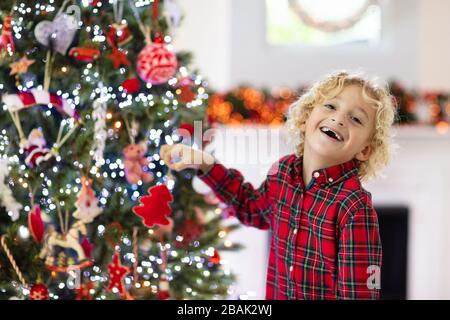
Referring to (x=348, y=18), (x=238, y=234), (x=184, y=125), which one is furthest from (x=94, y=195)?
(x=348, y=18)

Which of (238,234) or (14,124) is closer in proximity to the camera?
(14,124)

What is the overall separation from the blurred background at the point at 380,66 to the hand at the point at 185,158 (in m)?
1.53

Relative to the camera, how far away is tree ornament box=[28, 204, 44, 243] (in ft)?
5.50

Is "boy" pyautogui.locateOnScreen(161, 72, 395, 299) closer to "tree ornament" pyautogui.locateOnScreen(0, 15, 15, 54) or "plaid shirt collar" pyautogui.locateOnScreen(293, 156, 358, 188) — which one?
"plaid shirt collar" pyautogui.locateOnScreen(293, 156, 358, 188)

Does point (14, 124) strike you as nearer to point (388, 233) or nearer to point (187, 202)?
point (187, 202)

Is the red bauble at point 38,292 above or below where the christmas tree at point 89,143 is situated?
below

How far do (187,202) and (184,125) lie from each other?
0.88 feet

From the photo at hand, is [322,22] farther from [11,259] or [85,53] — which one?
[11,259]

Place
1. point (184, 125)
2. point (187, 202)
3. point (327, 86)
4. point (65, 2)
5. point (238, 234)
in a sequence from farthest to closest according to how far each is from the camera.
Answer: point (238, 234) < point (187, 202) < point (184, 125) < point (65, 2) < point (327, 86)

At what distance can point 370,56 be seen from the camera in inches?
130

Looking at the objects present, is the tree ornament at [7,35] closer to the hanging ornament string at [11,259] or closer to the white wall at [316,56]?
the hanging ornament string at [11,259]

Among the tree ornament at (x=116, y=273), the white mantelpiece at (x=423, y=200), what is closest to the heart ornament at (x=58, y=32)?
the tree ornament at (x=116, y=273)

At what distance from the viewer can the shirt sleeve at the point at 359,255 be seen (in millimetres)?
1374
